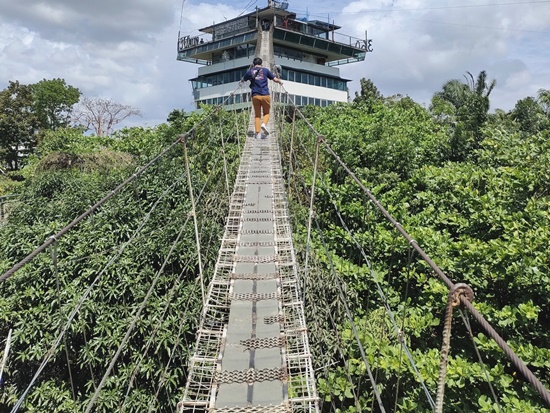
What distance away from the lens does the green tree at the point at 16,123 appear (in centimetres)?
1803

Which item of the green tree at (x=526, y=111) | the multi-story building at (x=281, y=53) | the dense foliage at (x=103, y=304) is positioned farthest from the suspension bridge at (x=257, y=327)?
the multi-story building at (x=281, y=53)

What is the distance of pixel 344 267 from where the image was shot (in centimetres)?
404

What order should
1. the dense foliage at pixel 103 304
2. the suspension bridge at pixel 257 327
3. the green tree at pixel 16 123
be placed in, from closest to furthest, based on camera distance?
the suspension bridge at pixel 257 327 < the dense foliage at pixel 103 304 < the green tree at pixel 16 123

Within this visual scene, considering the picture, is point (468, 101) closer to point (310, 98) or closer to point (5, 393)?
point (5, 393)

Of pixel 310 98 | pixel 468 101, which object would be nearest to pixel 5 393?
pixel 468 101

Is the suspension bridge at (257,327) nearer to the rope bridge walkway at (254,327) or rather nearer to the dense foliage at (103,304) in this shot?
the rope bridge walkway at (254,327)

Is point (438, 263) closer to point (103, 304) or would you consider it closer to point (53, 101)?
point (103, 304)

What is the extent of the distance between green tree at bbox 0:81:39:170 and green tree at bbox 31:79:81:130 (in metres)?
0.94

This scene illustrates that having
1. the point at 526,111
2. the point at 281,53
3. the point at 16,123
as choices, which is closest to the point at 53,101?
the point at 16,123

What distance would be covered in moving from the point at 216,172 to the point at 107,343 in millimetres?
3337

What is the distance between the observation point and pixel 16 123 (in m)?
18.0

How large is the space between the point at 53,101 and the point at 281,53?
1127 cm

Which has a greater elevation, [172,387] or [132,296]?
[132,296]

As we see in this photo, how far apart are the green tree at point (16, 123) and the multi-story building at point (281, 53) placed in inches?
293
